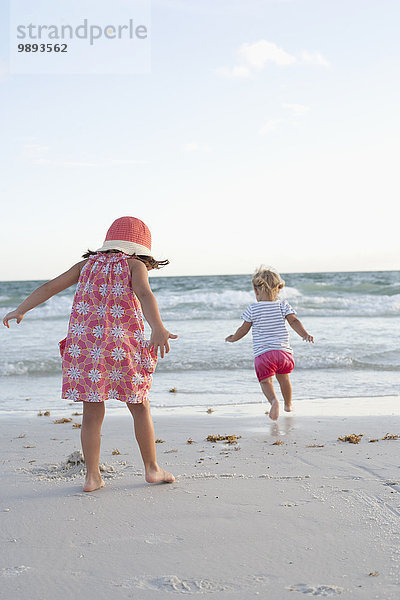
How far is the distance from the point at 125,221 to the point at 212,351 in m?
6.63

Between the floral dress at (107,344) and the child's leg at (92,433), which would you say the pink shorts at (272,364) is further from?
the child's leg at (92,433)

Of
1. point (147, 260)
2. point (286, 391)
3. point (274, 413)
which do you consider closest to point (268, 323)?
point (286, 391)

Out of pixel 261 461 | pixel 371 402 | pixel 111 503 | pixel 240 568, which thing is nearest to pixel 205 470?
pixel 261 461

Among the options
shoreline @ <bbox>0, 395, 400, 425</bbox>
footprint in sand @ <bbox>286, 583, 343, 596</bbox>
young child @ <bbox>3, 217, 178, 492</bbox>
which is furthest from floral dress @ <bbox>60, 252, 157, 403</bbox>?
shoreline @ <bbox>0, 395, 400, 425</bbox>

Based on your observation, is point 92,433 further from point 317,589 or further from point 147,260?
point 317,589

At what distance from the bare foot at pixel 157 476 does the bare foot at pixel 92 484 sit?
247 mm

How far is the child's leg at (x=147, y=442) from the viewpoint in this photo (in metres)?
3.38

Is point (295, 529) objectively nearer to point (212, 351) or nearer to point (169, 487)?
point (169, 487)

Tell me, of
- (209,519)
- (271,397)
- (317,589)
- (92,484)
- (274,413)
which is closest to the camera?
(317,589)

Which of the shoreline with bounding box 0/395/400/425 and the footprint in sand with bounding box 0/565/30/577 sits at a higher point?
the footprint in sand with bounding box 0/565/30/577

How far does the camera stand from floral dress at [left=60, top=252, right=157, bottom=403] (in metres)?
3.29

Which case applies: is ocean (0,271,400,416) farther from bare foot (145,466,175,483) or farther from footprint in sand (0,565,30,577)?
footprint in sand (0,565,30,577)

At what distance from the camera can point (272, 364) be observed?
5855mm

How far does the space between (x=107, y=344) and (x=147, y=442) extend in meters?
0.58
